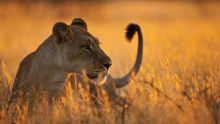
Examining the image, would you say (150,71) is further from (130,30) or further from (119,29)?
(119,29)

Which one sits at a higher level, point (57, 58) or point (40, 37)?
point (40, 37)

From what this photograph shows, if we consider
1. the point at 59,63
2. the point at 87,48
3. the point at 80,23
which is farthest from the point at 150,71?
the point at 59,63

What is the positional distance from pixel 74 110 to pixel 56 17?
1766 centimetres

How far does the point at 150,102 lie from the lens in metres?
5.18

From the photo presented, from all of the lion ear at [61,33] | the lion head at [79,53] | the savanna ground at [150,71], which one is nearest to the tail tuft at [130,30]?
the savanna ground at [150,71]

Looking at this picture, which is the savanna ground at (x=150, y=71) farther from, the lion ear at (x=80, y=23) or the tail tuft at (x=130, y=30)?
the lion ear at (x=80, y=23)

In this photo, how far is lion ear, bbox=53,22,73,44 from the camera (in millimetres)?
5598

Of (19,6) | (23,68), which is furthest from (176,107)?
(19,6)

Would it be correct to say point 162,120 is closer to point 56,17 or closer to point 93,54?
point 93,54

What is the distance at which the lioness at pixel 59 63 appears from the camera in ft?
18.3

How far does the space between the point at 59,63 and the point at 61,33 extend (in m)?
0.25

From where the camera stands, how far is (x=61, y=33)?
566cm

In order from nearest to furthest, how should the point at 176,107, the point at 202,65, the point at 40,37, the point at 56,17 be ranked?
the point at 176,107 → the point at 202,65 → the point at 40,37 → the point at 56,17

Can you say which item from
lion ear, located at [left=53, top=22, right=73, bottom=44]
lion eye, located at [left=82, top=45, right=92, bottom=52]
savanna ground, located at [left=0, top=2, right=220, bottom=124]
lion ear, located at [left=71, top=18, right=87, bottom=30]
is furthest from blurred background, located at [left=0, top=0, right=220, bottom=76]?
lion ear, located at [left=53, top=22, right=73, bottom=44]
